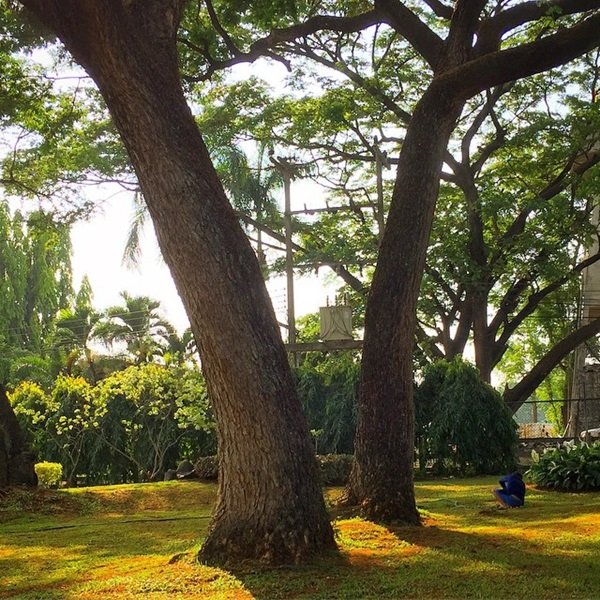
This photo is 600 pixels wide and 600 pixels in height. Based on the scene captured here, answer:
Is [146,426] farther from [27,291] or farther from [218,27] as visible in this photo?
[27,291]

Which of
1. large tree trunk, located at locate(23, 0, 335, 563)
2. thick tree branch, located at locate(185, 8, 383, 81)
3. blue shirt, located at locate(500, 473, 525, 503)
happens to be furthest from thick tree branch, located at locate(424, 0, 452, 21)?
blue shirt, located at locate(500, 473, 525, 503)

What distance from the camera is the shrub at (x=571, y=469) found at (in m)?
11.5

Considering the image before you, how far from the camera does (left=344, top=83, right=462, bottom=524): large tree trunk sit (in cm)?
731

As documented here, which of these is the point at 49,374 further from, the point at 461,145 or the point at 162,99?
the point at 162,99

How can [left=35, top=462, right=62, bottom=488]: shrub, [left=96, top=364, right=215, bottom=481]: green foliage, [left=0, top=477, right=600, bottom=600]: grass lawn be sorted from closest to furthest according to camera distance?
[left=0, top=477, right=600, bottom=600]: grass lawn, [left=35, top=462, right=62, bottom=488]: shrub, [left=96, top=364, right=215, bottom=481]: green foliage

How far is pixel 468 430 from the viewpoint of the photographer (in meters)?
15.8

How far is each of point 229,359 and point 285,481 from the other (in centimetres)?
91

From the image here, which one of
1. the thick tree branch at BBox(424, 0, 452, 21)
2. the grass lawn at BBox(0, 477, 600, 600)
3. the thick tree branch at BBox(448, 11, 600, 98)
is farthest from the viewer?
the thick tree branch at BBox(424, 0, 452, 21)

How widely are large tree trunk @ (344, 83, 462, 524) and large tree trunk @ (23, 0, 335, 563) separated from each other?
1606 mm

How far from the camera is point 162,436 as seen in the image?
56.2ft

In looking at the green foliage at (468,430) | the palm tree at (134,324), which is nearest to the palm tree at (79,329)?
the palm tree at (134,324)

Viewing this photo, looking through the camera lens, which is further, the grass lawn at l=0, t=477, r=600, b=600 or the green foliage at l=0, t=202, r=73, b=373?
the green foliage at l=0, t=202, r=73, b=373

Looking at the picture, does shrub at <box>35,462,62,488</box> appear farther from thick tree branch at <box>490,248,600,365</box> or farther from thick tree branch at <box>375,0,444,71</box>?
thick tree branch at <box>490,248,600,365</box>

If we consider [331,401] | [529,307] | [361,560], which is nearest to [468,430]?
[331,401]
